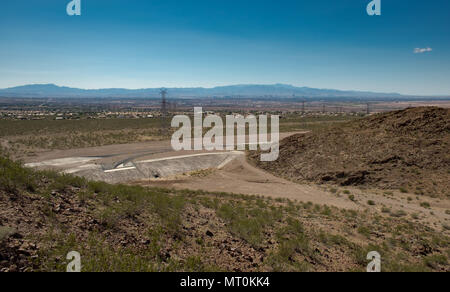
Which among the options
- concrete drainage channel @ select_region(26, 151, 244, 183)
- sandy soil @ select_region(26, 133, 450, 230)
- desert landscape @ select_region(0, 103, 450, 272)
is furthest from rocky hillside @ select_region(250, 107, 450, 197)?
concrete drainage channel @ select_region(26, 151, 244, 183)

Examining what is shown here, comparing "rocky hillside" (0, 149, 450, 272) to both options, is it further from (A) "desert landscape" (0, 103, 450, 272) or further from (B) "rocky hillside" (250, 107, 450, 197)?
(B) "rocky hillside" (250, 107, 450, 197)

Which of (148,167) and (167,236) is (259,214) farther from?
(148,167)

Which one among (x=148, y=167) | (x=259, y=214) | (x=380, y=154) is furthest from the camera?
(x=148, y=167)

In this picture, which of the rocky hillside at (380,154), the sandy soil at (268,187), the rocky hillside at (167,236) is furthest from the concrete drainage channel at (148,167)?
the rocky hillside at (167,236)

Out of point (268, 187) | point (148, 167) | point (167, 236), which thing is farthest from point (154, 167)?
point (167, 236)
